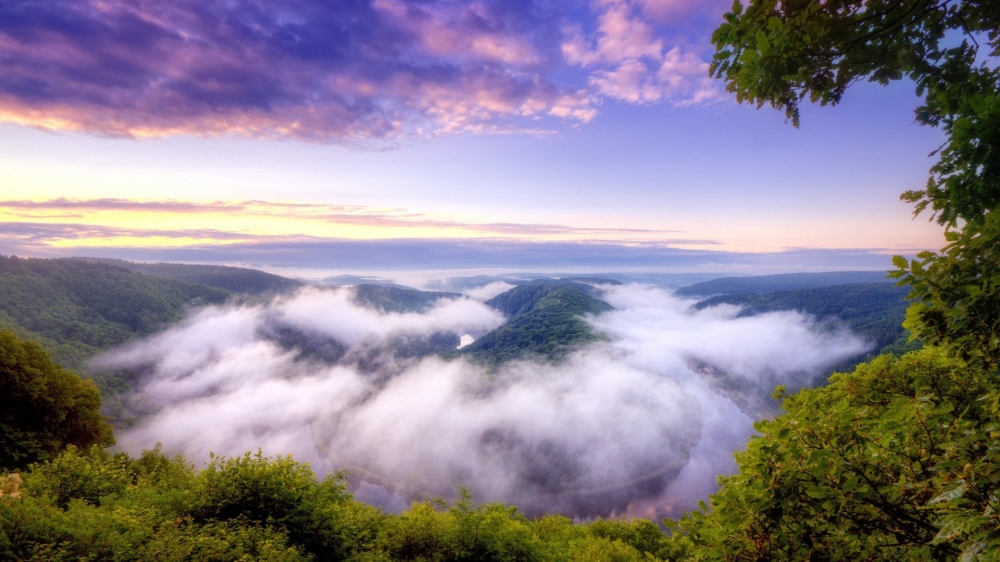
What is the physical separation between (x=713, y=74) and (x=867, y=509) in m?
6.27

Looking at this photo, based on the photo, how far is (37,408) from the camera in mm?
31609

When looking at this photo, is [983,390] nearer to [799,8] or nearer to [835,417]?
[835,417]

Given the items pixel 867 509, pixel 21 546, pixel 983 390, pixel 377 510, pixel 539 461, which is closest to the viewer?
pixel 867 509

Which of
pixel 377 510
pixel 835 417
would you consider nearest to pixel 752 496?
pixel 835 417

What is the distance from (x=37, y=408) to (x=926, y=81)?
52.1 metres

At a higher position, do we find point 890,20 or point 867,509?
point 890,20

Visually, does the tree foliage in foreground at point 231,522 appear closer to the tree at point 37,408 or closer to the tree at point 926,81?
the tree at point 37,408

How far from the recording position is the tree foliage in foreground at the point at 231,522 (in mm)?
12438

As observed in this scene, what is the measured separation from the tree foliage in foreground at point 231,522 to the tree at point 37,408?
2745 millimetres

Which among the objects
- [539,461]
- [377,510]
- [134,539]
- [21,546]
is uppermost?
[21,546]

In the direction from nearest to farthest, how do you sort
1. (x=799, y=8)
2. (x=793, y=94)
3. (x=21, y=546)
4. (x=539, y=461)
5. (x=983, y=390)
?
(x=799, y=8)
(x=793, y=94)
(x=983, y=390)
(x=21, y=546)
(x=539, y=461)

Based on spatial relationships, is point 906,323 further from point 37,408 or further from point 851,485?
point 37,408

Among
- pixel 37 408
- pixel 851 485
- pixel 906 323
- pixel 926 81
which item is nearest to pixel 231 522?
pixel 851 485

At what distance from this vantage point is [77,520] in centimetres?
1312
